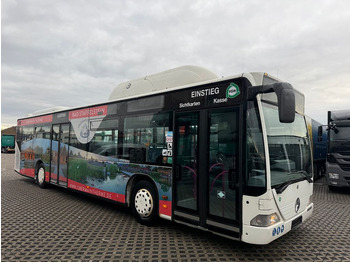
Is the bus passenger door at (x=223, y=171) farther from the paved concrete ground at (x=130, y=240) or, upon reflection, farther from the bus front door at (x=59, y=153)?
the bus front door at (x=59, y=153)

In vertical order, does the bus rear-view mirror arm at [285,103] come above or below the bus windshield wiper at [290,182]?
above

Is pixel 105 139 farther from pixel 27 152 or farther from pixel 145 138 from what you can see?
pixel 27 152

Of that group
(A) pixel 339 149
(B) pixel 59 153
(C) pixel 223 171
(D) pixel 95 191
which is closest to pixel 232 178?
(C) pixel 223 171

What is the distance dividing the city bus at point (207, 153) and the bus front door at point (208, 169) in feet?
0.06

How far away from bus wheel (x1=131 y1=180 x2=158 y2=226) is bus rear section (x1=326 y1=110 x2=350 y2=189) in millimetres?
7978

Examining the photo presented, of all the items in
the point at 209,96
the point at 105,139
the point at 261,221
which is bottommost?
the point at 261,221

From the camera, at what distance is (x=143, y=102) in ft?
18.7

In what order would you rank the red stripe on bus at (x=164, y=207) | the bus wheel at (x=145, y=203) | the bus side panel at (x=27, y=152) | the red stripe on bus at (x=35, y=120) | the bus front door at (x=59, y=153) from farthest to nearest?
the bus side panel at (x=27, y=152), the red stripe on bus at (x=35, y=120), the bus front door at (x=59, y=153), the bus wheel at (x=145, y=203), the red stripe on bus at (x=164, y=207)

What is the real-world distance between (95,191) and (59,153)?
102 inches

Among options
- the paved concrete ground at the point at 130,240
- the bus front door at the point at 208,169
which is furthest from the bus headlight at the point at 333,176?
the bus front door at the point at 208,169

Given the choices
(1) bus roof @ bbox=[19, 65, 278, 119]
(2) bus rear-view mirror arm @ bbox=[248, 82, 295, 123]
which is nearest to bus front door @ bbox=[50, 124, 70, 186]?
(1) bus roof @ bbox=[19, 65, 278, 119]

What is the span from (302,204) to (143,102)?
381 centimetres

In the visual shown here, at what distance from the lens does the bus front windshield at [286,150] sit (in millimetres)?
3971

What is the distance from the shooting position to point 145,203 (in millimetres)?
5453
